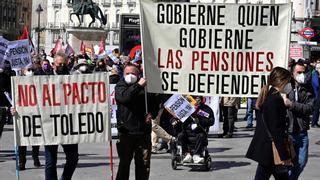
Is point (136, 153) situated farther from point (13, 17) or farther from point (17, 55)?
point (13, 17)

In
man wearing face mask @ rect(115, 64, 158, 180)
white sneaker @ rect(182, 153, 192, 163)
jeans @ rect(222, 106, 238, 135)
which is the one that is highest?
man wearing face mask @ rect(115, 64, 158, 180)

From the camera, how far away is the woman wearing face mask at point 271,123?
24.8 ft

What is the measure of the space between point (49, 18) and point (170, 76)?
325 feet

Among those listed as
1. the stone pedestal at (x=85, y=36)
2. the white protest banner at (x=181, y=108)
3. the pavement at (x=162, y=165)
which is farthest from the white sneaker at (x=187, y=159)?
the stone pedestal at (x=85, y=36)

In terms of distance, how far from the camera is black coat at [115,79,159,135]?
8.45 m

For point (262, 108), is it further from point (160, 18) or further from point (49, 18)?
point (49, 18)

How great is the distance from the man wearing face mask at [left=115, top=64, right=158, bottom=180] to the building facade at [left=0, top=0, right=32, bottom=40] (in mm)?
111913

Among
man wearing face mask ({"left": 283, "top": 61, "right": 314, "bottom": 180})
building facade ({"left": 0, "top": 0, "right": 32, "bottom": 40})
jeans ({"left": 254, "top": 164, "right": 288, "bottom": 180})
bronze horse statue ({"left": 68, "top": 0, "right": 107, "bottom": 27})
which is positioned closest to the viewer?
jeans ({"left": 254, "top": 164, "right": 288, "bottom": 180})

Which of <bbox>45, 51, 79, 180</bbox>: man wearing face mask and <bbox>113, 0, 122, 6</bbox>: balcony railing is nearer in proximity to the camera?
<bbox>45, 51, 79, 180</bbox>: man wearing face mask

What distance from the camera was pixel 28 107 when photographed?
861 centimetres

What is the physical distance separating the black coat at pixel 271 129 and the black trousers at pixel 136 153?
1423 millimetres

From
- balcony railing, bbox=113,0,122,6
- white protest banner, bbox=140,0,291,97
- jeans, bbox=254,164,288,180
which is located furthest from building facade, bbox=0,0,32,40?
jeans, bbox=254,164,288,180

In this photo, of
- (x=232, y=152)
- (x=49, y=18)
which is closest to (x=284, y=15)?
(x=232, y=152)

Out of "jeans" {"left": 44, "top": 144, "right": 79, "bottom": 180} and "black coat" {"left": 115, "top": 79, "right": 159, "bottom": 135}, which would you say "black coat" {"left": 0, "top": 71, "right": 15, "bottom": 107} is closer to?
"jeans" {"left": 44, "top": 144, "right": 79, "bottom": 180}
